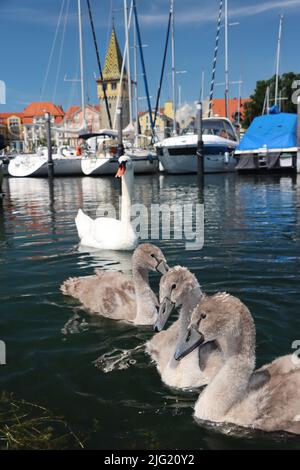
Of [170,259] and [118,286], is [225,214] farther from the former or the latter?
[118,286]

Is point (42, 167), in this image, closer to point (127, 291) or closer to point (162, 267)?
point (127, 291)

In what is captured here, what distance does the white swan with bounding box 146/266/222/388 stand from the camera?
15.4 ft

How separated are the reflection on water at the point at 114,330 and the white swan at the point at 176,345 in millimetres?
154

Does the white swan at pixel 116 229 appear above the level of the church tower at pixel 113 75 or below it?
below

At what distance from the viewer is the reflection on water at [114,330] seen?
13.4 ft

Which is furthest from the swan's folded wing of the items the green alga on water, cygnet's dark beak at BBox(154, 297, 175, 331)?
the green alga on water

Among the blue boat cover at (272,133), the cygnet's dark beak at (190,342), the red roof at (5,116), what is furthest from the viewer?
the red roof at (5,116)

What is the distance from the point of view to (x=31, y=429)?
402 centimetres

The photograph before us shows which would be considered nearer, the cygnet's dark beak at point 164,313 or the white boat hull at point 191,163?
the cygnet's dark beak at point 164,313

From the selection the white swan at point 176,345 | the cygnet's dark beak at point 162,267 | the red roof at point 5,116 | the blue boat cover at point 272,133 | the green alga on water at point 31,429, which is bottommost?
the green alga on water at point 31,429

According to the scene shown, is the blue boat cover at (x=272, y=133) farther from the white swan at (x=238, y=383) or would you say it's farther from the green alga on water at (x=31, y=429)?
the green alga on water at (x=31, y=429)

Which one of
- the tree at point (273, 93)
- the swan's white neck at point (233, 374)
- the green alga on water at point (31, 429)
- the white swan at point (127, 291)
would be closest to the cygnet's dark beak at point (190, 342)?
the swan's white neck at point (233, 374)
